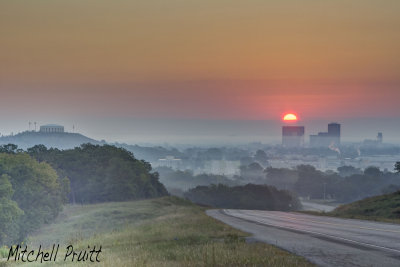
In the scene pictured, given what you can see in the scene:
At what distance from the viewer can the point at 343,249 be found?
18938mm

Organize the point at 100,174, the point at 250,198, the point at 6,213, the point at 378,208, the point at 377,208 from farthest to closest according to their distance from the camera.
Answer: the point at 250,198 → the point at 100,174 → the point at 6,213 → the point at 377,208 → the point at 378,208

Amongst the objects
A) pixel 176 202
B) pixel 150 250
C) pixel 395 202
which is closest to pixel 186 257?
pixel 150 250

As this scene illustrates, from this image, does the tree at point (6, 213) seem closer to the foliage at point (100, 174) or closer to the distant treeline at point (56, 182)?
the distant treeline at point (56, 182)

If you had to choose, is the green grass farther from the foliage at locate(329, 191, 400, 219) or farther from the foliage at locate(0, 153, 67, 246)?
the foliage at locate(0, 153, 67, 246)

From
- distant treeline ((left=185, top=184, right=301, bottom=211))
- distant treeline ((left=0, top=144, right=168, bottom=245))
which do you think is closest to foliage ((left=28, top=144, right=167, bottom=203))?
distant treeline ((left=0, top=144, right=168, bottom=245))

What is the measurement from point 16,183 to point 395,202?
180ft

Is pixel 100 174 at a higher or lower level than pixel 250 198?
higher

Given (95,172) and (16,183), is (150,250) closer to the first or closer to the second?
(16,183)

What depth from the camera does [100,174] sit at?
391 feet

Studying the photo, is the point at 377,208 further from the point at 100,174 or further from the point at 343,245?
the point at 100,174

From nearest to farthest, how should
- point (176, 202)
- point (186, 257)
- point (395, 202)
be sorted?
point (186, 257)
point (395, 202)
point (176, 202)

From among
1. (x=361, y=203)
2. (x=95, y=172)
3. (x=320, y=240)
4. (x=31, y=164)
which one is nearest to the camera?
(x=320, y=240)

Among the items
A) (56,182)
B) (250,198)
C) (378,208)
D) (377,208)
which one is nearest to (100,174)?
(56,182)

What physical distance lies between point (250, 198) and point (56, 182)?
3472 inches
